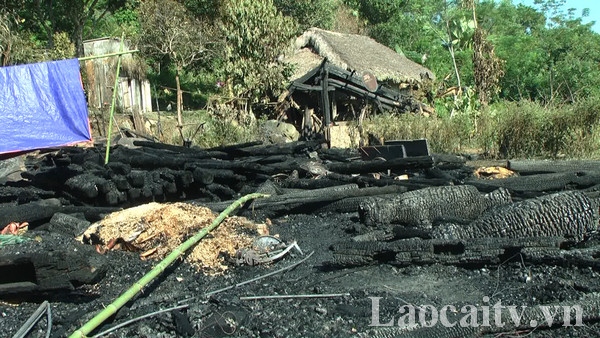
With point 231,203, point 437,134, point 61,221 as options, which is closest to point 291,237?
point 231,203

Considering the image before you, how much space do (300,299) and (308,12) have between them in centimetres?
2840

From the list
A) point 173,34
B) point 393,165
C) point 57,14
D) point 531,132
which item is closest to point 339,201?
point 393,165

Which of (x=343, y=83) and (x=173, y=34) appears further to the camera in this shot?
(x=173, y=34)

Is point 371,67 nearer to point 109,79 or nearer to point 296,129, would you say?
point 296,129

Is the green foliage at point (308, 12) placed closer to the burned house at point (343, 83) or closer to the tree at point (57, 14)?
the burned house at point (343, 83)

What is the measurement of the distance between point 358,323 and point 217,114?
1614 centimetres

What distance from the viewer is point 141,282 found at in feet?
17.4

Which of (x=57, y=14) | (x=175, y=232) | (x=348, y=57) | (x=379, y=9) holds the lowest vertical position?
(x=175, y=232)

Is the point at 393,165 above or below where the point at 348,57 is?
below

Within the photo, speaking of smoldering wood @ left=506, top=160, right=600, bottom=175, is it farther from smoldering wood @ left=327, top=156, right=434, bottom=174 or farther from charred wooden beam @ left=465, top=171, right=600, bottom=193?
smoldering wood @ left=327, top=156, right=434, bottom=174

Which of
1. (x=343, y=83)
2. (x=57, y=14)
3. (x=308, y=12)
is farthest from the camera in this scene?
(x=308, y=12)

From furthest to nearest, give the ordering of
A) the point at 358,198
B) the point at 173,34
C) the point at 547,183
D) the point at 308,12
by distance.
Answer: the point at 308,12, the point at 173,34, the point at 547,183, the point at 358,198

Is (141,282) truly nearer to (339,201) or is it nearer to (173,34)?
(339,201)

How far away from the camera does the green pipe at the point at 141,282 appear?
4602 mm
